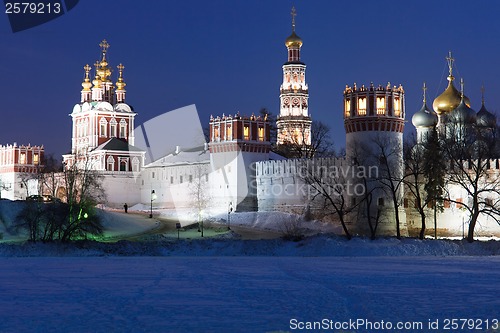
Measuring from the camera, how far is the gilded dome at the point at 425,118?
6012 cm

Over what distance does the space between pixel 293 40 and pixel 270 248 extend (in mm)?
48835

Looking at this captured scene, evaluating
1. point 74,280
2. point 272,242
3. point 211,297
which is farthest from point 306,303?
point 272,242

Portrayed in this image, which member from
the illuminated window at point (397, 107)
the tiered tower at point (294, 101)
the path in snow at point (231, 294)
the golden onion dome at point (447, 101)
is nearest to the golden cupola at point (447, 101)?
the golden onion dome at point (447, 101)

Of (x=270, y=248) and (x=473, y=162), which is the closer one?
(x=270, y=248)

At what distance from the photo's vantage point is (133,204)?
2977 inches

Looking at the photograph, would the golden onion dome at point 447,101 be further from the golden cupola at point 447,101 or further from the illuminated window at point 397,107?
the illuminated window at point 397,107

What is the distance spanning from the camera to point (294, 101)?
3292 inches

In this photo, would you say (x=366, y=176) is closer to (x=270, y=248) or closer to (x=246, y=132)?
(x=270, y=248)

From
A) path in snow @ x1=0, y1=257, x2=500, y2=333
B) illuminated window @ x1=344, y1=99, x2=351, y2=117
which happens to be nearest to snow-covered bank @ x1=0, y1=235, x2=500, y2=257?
path in snow @ x1=0, y1=257, x2=500, y2=333

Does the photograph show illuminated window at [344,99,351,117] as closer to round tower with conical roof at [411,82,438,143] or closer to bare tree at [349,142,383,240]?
bare tree at [349,142,383,240]

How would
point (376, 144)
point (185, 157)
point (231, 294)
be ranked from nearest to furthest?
point (231, 294) → point (376, 144) → point (185, 157)

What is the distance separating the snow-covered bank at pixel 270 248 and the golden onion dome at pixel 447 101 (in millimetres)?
21660

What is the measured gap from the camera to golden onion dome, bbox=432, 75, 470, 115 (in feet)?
192

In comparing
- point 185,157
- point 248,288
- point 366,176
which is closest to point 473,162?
point 366,176
